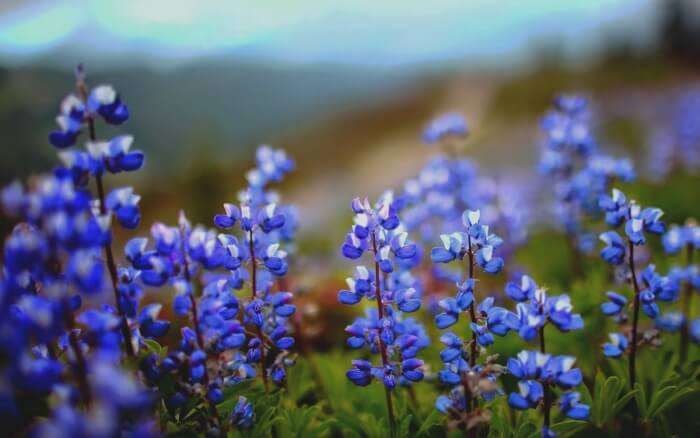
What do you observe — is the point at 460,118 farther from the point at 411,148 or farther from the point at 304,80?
the point at 304,80

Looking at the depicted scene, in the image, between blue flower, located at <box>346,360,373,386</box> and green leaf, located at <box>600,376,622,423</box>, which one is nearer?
blue flower, located at <box>346,360,373,386</box>

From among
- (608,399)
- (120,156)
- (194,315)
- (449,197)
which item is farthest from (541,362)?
(449,197)

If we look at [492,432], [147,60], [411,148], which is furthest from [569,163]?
[411,148]

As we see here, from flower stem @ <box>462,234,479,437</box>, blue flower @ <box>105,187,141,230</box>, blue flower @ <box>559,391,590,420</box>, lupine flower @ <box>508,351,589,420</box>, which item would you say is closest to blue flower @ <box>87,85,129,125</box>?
blue flower @ <box>105,187,141,230</box>

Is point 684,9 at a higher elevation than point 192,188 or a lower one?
higher

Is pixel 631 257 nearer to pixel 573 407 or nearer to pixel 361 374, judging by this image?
pixel 573 407

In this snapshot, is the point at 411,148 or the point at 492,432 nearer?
the point at 492,432

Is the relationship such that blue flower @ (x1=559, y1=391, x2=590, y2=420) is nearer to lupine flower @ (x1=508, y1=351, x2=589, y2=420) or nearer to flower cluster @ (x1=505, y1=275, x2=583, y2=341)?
lupine flower @ (x1=508, y1=351, x2=589, y2=420)

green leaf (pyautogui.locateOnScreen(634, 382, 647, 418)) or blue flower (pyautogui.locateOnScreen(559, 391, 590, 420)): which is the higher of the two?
blue flower (pyautogui.locateOnScreen(559, 391, 590, 420))


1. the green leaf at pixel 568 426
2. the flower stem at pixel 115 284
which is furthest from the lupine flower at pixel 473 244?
the flower stem at pixel 115 284
